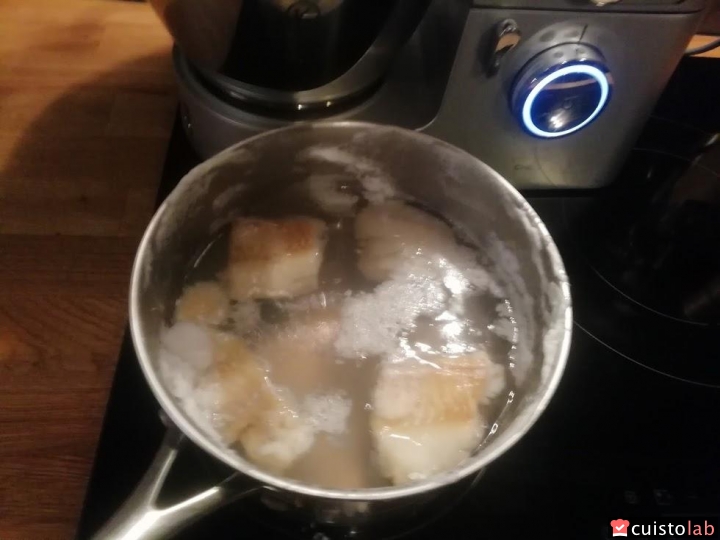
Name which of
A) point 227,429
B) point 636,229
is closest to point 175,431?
point 227,429

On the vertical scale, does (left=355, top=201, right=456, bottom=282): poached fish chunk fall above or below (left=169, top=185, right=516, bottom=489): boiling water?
above

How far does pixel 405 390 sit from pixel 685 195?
0.34m

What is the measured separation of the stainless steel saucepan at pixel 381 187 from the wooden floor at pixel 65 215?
0.10 m

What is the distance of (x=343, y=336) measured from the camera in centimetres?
51

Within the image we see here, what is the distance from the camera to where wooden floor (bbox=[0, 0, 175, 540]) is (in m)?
0.49

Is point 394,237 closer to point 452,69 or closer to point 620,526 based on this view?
point 452,69

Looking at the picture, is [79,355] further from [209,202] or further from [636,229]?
[636,229]

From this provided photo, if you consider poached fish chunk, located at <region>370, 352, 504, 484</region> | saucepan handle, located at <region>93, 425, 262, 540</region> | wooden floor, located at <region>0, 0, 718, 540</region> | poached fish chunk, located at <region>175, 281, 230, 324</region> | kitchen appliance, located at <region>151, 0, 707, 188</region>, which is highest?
kitchen appliance, located at <region>151, 0, 707, 188</region>

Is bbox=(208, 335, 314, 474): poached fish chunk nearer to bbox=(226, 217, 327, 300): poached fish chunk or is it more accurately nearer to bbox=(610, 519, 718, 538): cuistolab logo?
bbox=(226, 217, 327, 300): poached fish chunk

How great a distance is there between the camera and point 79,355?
0.53 m

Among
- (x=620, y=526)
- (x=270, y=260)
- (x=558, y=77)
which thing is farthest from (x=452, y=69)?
(x=620, y=526)

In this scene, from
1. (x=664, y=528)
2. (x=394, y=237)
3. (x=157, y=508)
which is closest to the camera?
(x=157, y=508)

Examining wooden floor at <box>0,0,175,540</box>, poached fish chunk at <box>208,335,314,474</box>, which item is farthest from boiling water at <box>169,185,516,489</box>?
wooden floor at <box>0,0,175,540</box>

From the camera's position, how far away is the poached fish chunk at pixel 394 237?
1.80ft
